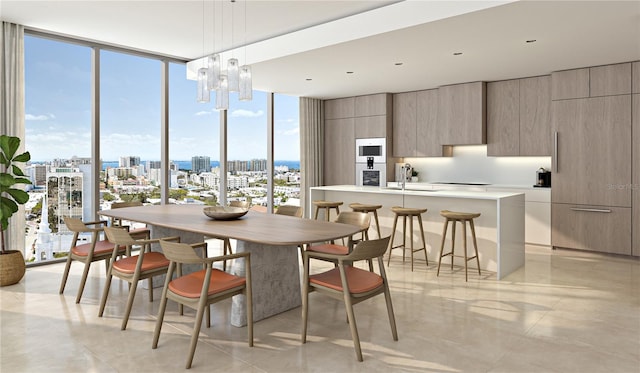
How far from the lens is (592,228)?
568cm

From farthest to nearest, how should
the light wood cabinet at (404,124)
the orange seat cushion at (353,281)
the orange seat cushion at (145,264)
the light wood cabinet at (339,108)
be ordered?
the light wood cabinet at (339,108), the light wood cabinet at (404,124), the orange seat cushion at (145,264), the orange seat cushion at (353,281)

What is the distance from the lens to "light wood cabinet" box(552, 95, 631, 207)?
17.9 ft

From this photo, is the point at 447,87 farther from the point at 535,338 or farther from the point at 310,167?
the point at 535,338

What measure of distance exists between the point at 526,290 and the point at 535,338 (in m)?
1.25

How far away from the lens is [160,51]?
600 cm

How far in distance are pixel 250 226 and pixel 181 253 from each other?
0.82 m

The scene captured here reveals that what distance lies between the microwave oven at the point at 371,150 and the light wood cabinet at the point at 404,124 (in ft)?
0.80

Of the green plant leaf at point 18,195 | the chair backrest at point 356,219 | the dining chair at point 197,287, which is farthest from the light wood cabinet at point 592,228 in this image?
the green plant leaf at point 18,195

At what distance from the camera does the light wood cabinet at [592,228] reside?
5477mm

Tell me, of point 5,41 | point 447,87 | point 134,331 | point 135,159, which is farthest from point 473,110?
point 5,41

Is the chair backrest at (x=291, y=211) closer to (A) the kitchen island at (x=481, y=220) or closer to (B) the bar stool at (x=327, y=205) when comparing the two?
(B) the bar stool at (x=327, y=205)

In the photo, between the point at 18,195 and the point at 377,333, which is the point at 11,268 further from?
the point at 377,333

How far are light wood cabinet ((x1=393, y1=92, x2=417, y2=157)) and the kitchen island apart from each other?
223cm

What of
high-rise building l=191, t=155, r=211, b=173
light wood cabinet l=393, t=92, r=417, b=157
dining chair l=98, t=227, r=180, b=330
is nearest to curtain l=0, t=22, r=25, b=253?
dining chair l=98, t=227, r=180, b=330
